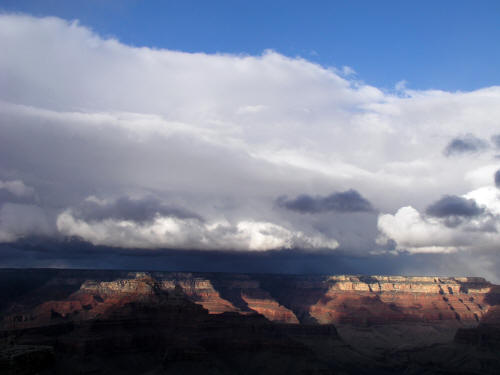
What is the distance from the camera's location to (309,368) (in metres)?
180

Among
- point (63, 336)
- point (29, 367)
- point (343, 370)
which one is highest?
point (29, 367)

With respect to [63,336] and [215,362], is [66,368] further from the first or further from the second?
[215,362]

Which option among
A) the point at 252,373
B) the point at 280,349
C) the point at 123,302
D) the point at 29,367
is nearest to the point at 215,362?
the point at 252,373

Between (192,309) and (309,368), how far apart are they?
166 feet

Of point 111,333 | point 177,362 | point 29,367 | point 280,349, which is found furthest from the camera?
point 280,349

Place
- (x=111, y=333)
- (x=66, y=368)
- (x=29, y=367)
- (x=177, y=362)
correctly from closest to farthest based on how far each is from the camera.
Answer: (x=29, y=367) < (x=66, y=368) < (x=177, y=362) < (x=111, y=333)

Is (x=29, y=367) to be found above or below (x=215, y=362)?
above

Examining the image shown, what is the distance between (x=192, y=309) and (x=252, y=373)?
3587cm

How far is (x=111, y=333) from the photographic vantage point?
175625 millimetres

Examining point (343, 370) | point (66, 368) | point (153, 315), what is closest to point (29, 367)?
point (66, 368)

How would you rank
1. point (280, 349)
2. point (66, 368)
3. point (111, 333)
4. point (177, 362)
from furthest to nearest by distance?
point (280, 349) < point (111, 333) < point (177, 362) < point (66, 368)

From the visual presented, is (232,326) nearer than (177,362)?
No

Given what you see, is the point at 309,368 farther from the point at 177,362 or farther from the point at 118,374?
the point at 118,374

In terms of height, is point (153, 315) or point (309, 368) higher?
point (153, 315)
